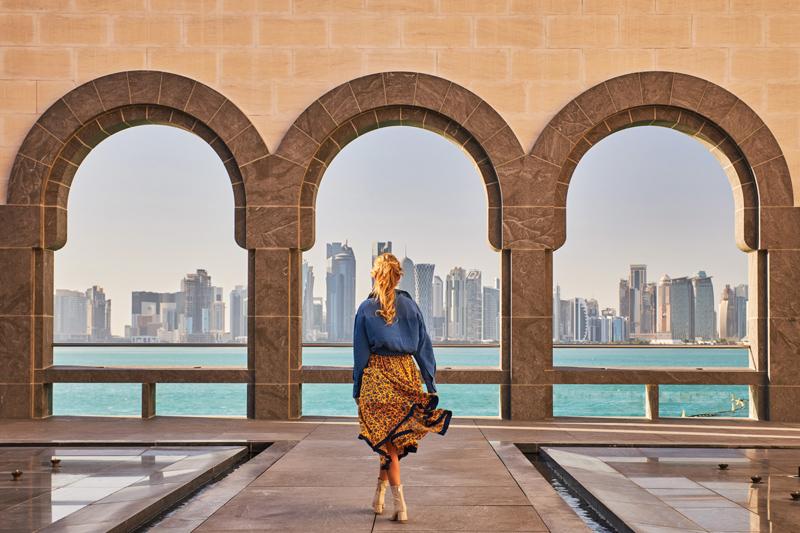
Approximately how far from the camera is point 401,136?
72812 millimetres

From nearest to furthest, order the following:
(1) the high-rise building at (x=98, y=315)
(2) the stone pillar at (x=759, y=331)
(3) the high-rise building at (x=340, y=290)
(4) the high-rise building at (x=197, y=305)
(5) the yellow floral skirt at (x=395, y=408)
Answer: (5) the yellow floral skirt at (x=395, y=408) → (2) the stone pillar at (x=759, y=331) → (1) the high-rise building at (x=98, y=315) → (4) the high-rise building at (x=197, y=305) → (3) the high-rise building at (x=340, y=290)

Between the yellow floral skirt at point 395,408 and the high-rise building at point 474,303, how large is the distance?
65504 millimetres

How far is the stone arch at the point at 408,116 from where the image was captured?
10.2 meters

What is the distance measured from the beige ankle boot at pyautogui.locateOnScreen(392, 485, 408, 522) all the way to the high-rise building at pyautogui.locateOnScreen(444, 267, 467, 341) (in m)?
65.3

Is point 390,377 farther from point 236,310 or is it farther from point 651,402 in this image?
point 236,310

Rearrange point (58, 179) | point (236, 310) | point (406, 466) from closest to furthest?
point (406, 466) → point (58, 179) → point (236, 310)

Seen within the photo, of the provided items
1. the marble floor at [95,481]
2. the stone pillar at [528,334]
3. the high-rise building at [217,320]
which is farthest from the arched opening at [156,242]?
the marble floor at [95,481]

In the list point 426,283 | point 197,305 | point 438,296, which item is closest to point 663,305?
point 438,296

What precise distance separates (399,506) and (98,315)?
6608cm

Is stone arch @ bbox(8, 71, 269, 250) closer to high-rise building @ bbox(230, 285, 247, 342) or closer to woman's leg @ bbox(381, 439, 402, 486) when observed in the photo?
woman's leg @ bbox(381, 439, 402, 486)

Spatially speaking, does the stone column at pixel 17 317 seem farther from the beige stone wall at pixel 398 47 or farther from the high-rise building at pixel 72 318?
the high-rise building at pixel 72 318

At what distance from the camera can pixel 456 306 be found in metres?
72.8

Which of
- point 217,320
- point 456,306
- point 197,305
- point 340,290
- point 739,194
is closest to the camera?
point 739,194

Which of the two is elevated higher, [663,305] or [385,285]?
[385,285]
